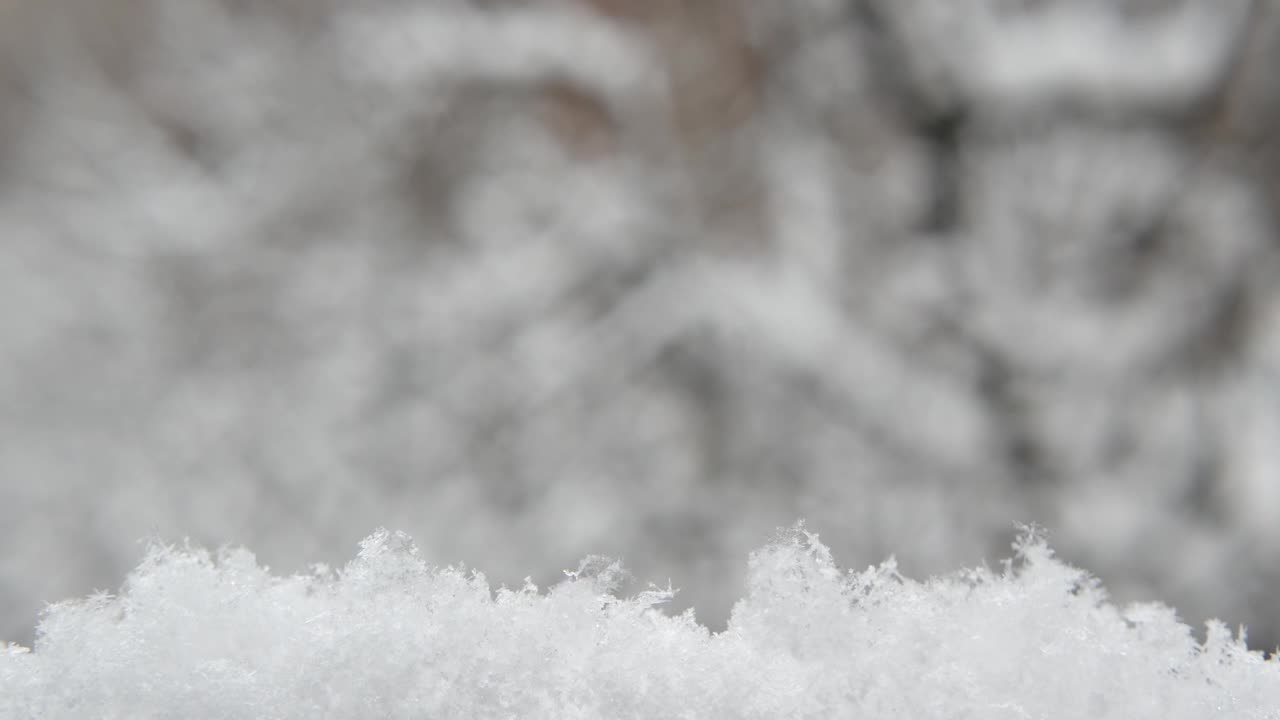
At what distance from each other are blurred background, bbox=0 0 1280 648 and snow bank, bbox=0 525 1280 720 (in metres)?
0.92

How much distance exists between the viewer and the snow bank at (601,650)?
123 millimetres

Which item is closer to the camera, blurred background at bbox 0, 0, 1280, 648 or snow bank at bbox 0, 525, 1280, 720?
snow bank at bbox 0, 525, 1280, 720

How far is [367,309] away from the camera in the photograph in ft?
4.02

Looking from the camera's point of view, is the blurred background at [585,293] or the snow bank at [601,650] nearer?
the snow bank at [601,650]

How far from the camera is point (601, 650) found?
129 millimetres

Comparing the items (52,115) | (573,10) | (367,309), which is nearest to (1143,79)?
(573,10)

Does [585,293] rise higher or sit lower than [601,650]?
higher

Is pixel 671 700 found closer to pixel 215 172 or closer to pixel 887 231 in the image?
pixel 887 231

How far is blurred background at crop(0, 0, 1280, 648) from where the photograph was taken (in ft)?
3.36

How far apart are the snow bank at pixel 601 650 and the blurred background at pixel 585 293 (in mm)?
923

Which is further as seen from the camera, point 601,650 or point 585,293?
point 585,293

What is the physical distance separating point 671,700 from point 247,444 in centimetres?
124

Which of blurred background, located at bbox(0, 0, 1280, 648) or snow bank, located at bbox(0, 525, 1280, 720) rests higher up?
blurred background, located at bbox(0, 0, 1280, 648)

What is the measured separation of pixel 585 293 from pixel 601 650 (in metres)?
1.09
